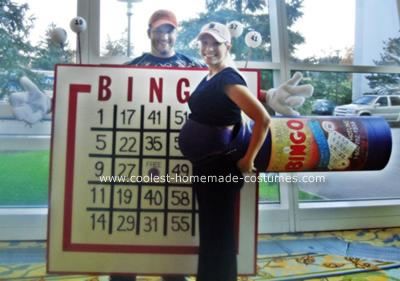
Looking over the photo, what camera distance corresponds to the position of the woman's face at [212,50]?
3.16ft

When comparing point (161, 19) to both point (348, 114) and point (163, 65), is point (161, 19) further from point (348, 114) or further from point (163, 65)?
point (348, 114)

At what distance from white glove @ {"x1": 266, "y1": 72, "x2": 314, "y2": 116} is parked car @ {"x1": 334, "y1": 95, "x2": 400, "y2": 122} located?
0.71 meters

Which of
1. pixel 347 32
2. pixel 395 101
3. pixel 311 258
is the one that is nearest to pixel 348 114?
pixel 395 101

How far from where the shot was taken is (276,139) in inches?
39.7

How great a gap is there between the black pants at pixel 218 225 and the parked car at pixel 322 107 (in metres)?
0.93

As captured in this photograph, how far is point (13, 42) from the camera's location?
1.54 meters

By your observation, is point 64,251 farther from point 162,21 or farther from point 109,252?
point 162,21

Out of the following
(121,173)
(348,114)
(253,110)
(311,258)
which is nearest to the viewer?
(253,110)

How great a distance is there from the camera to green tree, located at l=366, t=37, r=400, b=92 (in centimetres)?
186

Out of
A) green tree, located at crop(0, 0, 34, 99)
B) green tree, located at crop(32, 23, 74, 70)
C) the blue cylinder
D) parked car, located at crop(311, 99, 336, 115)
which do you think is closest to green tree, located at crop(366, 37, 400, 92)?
parked car, located at crop(311, 99, 336, 115)

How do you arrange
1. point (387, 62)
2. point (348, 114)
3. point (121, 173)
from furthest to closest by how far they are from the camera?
point (387, 62) → point (348, 114) → point (121, 173)

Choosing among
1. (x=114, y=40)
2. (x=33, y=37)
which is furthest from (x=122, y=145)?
(x=33, y=37)

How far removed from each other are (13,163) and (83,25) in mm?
828

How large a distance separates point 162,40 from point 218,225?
0.59 meters
